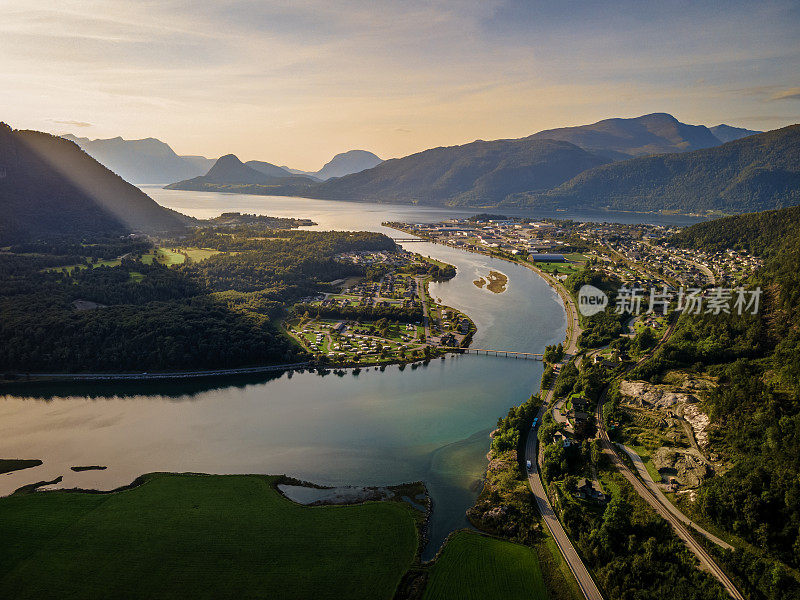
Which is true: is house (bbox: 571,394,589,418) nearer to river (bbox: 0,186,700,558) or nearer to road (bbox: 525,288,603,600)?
road (bbox: 525,288,603,600)

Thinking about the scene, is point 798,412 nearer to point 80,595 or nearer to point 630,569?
point 630,569

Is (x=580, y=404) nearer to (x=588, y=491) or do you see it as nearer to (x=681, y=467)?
(x=681, y=467)

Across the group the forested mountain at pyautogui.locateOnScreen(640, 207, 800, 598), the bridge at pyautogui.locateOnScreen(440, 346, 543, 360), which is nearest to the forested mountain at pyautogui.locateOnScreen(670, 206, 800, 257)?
the forested mountain at pyautogui.locateOnScreen(640, 207, 800, 598)

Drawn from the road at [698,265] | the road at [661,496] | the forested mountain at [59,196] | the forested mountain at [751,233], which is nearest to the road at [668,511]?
the road at [661,496]

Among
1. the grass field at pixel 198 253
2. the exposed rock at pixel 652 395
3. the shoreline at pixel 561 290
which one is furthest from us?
the grass field at pixel 198 253

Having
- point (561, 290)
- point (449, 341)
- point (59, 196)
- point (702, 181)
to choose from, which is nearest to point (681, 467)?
point (449, 341)

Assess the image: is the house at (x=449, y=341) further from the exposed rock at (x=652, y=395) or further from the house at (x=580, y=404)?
the exposed rock at (x=652, y=395)
